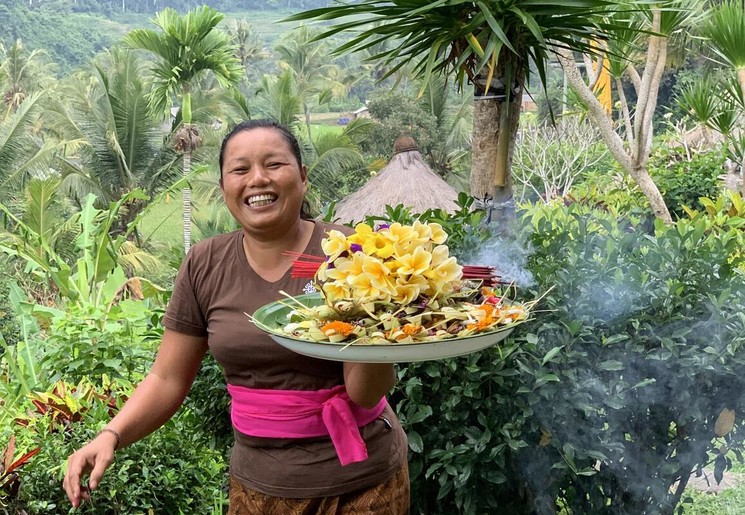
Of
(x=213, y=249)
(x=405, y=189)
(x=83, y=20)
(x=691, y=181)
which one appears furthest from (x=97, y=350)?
(x=83, y=20)

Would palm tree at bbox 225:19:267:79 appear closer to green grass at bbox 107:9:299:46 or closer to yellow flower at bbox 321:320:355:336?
green grass at bbox 107:9:299:46

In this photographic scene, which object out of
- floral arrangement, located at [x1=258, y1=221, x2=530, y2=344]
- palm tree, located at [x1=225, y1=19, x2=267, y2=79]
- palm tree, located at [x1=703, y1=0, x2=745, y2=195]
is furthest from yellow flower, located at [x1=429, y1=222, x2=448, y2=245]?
palm tree, located at [x1=225, y1=19, x2=267, y2=79]

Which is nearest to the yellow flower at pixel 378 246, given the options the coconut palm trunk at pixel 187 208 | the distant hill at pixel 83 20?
the coconut palm trunk at pixel 187 208

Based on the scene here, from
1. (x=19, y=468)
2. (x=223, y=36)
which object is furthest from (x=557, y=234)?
(x=223, y=36)

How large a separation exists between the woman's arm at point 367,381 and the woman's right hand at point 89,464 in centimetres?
53

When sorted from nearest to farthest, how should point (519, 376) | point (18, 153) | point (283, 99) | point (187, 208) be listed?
point (519, 376)
point (18, 153)
point (187, 208)
point (283, 99)

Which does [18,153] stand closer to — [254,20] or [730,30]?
[730,30]

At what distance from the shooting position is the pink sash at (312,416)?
1.74 meters

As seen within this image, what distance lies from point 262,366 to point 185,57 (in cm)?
2226

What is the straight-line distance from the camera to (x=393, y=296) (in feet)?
4.91

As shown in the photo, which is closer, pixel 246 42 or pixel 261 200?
pixel 261 200

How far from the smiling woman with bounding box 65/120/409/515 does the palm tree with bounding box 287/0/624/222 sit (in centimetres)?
165

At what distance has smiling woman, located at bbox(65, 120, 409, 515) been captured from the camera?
5.76ft

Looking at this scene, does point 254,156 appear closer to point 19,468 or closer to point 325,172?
point 19,468
